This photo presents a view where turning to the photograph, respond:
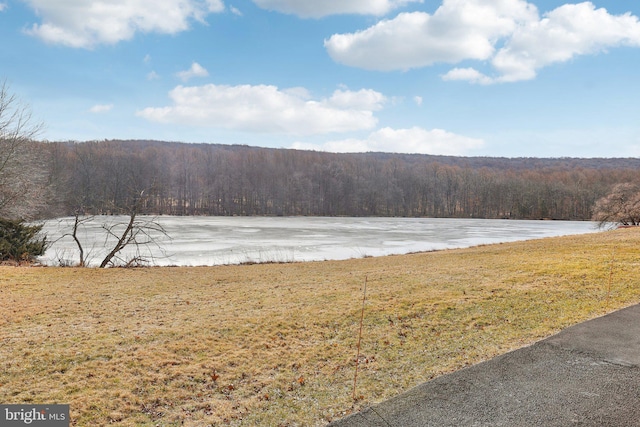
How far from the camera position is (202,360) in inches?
226

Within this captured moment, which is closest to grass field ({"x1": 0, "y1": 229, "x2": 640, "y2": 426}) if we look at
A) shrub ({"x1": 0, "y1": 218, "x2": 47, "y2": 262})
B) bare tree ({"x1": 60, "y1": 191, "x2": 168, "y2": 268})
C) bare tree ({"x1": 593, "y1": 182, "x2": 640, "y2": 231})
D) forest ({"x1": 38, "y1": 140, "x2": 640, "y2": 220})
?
bare tree ({"x1": 60, "y1": 191, "x2": 168, "y2": 268})

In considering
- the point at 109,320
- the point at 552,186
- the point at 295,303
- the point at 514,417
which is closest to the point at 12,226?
the point at 109,320

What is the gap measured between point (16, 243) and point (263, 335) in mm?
18200

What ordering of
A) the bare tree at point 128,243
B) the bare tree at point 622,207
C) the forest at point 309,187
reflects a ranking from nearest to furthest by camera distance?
the bare tree at point 128,243 → the bare tree at point 622,207 → the forest at point 309,187

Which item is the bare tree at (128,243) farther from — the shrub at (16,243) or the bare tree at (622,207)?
the bare tree at (622,207)

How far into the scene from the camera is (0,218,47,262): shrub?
729 inches

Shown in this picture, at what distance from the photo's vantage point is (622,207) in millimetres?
37406

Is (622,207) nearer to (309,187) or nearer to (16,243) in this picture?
(16,243)

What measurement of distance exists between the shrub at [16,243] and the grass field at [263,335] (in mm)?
8177

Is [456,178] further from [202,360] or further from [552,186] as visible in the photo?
[202,360]

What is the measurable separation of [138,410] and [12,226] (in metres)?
19.6

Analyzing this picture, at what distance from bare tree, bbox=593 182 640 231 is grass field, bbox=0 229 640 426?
3052 centimetres

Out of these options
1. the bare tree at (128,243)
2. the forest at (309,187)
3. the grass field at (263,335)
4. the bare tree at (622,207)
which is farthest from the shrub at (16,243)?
the forest at (309,187)

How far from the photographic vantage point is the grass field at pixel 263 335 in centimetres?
458
